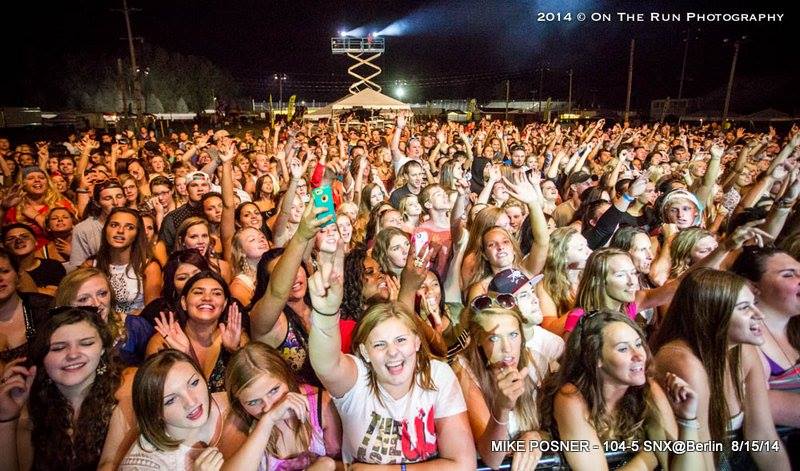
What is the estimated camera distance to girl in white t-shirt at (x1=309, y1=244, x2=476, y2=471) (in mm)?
2166

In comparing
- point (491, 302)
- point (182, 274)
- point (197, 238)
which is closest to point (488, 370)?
point (491, 302)

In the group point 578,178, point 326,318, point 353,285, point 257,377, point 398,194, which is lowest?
point 257,377

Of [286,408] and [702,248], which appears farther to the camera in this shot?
[702,248]

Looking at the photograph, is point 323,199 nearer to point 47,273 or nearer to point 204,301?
point 204,301

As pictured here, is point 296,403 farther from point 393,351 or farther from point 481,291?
point 481,291

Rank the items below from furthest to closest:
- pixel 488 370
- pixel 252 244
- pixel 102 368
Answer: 1. pixel 252 244
2. pixel 488 370
3. pixel 102 368

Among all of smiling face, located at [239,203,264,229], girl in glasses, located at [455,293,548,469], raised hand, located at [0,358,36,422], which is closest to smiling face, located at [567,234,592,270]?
girl in glasses, located at [455,293,548,469]

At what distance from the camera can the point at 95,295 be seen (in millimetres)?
2998

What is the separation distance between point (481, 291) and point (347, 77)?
5111 inches

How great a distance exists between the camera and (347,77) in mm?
124938

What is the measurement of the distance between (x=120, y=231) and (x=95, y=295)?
1224mm

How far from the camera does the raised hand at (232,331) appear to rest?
2.91 meters

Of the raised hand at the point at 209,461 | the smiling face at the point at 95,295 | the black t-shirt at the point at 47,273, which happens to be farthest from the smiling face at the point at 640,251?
the black t-shirt at the point at 47,273

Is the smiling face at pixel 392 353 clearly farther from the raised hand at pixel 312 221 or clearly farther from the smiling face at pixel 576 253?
the smiling face at pixel 576 253
